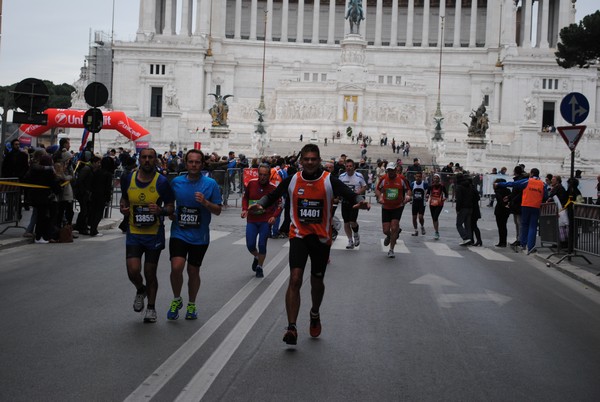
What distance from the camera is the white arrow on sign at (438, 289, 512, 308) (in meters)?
12.1

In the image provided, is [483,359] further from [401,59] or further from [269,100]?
[401,59]

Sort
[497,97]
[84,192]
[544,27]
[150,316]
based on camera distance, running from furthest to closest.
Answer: [544,27] < [497,97] < [84,192] < [150,316]

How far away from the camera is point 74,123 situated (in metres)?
36.3

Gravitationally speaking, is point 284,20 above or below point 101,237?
above

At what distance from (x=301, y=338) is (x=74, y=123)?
28848mm

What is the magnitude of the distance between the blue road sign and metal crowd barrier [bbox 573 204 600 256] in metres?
1.75

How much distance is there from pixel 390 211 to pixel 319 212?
30.7 ft

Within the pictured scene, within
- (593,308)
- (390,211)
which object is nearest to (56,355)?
(593,308)

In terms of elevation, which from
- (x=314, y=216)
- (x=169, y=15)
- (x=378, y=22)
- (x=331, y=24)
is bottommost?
(x=314, y=216)

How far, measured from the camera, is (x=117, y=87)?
93562 mm

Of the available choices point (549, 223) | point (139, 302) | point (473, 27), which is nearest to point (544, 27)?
point (473, 27)

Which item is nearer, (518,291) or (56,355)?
(56,355)

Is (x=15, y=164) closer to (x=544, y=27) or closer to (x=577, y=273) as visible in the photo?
(x=577, y=273)

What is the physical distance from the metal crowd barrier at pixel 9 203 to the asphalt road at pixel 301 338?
342 centimetres
